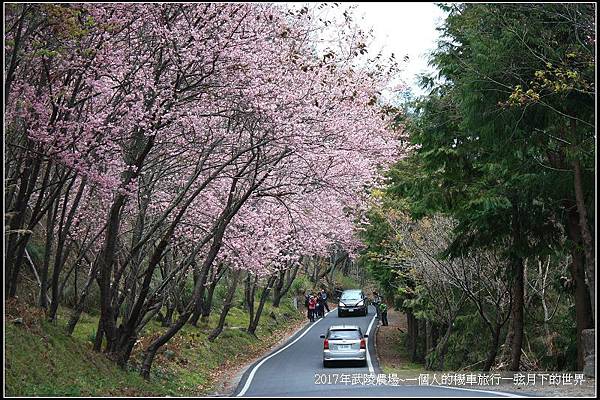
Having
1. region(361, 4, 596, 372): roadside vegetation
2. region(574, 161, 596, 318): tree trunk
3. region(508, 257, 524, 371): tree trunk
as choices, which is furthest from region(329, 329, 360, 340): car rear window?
region(574, 161, 596, 318): tree trunk

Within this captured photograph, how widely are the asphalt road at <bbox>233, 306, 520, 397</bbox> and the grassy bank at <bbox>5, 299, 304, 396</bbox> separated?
139 centimetres

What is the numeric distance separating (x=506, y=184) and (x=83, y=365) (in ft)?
32.0

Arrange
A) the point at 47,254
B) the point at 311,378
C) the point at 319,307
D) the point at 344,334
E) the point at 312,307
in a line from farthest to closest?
the point at 319,307, the point at 312,307, the point at 344,334, the point at 311,378, the point at 47,254

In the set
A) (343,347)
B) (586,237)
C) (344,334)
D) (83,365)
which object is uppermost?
(586,237)

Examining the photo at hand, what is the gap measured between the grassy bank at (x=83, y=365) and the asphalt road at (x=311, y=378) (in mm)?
1388

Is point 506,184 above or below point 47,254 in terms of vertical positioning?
above

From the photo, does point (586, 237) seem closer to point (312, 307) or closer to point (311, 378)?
point (311, 378)

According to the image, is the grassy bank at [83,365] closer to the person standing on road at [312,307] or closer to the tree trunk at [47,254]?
the tree trunk at [47,254]

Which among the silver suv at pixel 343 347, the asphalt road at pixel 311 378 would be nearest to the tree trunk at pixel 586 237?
the asphalt road at pixel 311 378

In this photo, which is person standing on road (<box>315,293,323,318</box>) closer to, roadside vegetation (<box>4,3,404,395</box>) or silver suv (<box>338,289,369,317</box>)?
silver suv (<box>338,289,369,317</box>)

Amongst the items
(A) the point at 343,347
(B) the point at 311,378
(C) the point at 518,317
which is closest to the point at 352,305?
(A) the point at 343,347

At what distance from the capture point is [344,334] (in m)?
21.8

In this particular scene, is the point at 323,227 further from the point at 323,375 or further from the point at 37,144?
the point at 37,144

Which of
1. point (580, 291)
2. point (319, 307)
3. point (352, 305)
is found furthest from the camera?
point (352, 305)
